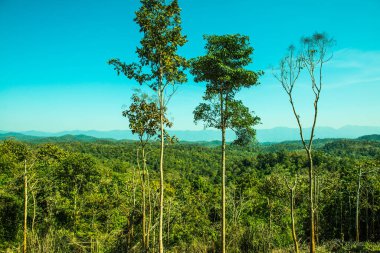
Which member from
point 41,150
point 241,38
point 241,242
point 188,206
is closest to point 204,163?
point 41,150

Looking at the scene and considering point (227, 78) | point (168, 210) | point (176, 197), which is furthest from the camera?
point (176, 197)

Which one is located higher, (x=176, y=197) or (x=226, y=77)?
(x=226, y=77)

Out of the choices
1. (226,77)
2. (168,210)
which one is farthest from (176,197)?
(226,77)

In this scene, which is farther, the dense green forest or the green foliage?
the dense green forest

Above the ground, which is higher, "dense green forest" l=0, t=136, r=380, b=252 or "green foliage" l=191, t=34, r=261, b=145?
"green foliage" l=191, t=34, r=261, b=145

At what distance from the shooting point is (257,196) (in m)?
35.3

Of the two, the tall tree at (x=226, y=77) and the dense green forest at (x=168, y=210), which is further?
the dense green forest at (x=168, y=210)

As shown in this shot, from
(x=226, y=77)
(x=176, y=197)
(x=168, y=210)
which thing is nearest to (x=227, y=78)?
(x=226, y=77)

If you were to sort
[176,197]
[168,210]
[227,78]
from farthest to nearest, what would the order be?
1. [176,197]
2. [168,210]
3. [227,78]

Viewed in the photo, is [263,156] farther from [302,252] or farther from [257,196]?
[302,252]

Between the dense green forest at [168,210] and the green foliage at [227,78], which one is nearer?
the green foliage at [227,78]

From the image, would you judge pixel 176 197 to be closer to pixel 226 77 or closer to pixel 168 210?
pixel 168 210

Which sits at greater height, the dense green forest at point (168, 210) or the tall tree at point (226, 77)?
the tall tree at point (226, 77)

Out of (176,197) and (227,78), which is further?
(176,197)
